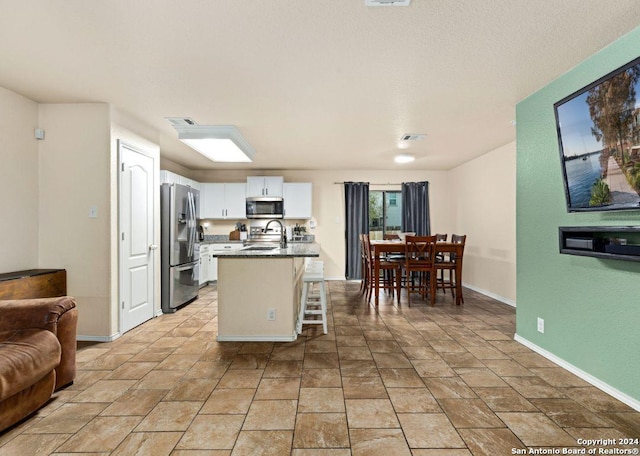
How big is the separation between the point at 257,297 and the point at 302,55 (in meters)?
2.21

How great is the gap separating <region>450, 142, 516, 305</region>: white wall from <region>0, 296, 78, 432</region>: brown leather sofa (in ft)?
16.7

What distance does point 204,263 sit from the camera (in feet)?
20.0

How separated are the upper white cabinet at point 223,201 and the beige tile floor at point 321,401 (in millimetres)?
3397

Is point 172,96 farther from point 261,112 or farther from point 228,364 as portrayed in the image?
point 228,364

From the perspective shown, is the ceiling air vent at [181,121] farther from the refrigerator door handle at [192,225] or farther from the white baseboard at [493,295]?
the white baseboard at [493,295]

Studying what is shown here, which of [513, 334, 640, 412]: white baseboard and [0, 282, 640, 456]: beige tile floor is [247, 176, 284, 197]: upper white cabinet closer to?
[0, 282, 640, 456]: beige tile floor

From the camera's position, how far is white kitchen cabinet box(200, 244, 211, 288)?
5957mm

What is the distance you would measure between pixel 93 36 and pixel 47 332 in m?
1.94

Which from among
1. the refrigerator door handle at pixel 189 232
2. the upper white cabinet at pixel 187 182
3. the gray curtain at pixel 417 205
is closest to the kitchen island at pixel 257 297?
the refrigerator door handle at pixel 189 232

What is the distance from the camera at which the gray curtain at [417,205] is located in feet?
22.3

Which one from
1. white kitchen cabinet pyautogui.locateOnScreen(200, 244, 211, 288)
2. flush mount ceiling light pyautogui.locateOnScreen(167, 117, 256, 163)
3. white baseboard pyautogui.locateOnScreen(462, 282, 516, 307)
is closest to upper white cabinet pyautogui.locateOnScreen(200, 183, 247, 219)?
white kitchen cabinet pyautogui.locateOnScreen(200, 244, 211, 288)

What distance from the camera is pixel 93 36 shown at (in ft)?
6.85

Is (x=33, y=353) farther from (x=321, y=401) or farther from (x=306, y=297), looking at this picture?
(x=306, y=297)

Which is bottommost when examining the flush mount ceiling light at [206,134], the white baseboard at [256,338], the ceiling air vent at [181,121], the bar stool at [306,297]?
the white baseboard at [256,338]
